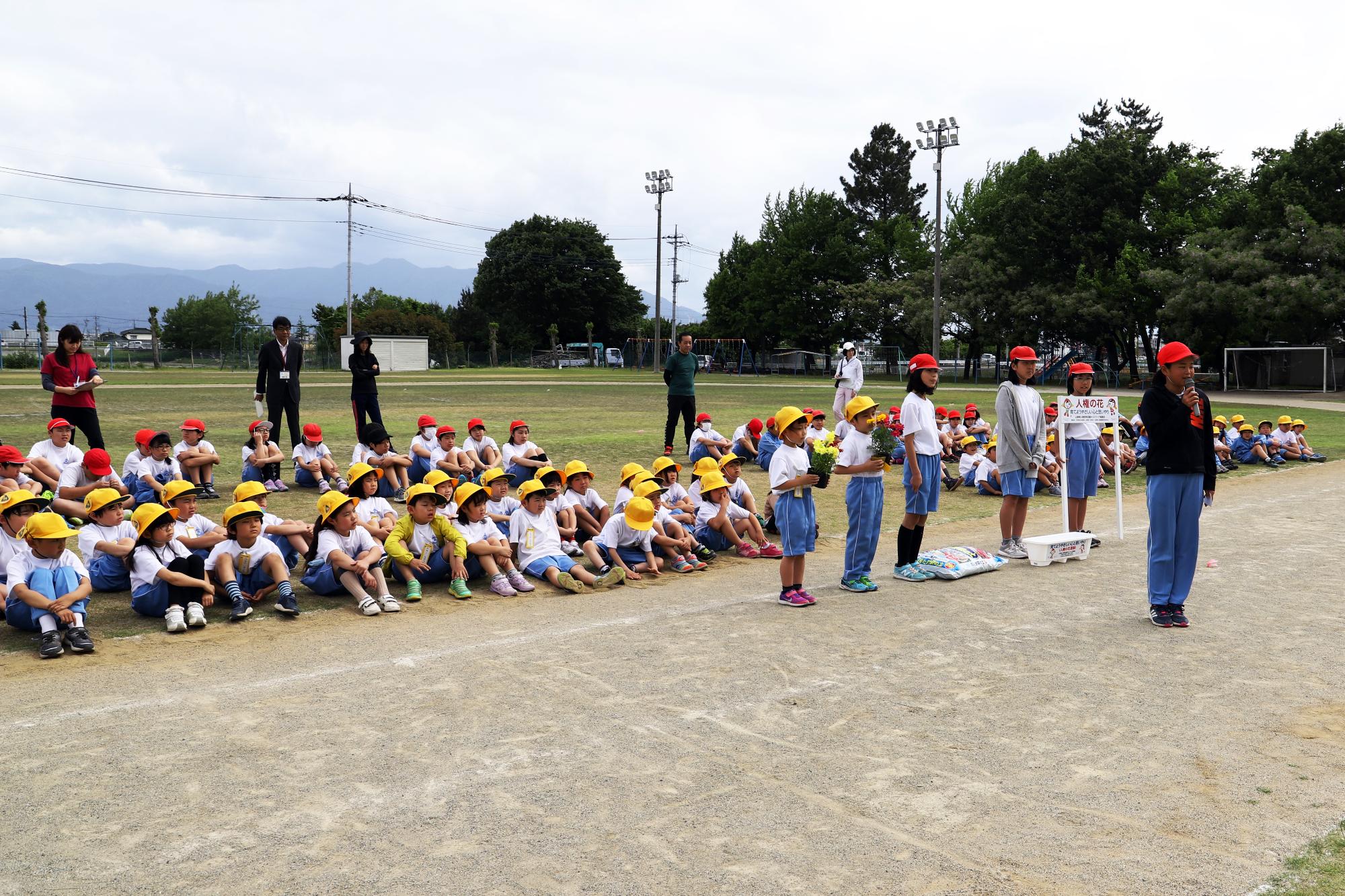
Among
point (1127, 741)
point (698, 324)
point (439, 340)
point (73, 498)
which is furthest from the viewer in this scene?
point (698, 324)

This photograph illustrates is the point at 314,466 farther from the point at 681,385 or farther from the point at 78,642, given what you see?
the point at 78,642

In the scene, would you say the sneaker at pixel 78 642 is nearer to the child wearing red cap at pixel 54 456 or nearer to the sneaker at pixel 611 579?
the sneaker at pixel 611 579

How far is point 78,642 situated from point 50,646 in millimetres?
158

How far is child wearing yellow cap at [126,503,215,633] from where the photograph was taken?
7.55 m

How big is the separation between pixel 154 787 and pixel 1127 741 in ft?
15.5

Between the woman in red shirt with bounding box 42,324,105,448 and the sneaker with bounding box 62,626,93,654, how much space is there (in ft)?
18.7

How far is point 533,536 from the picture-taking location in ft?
30.6

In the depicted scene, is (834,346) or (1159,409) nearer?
(1159,409)

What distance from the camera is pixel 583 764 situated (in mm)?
4879

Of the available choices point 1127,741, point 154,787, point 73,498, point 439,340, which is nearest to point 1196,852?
point 1127,741

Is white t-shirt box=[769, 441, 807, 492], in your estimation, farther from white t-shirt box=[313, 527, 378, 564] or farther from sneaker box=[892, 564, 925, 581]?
white t-shirt box=[313, 527, 378, 564]

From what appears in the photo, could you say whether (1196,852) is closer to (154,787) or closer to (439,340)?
(154,787)

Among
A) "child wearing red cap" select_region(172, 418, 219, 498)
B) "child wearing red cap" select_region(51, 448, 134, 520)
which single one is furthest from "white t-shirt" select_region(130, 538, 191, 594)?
"child wearing red cap" select_region(172, 418, 219, 498)

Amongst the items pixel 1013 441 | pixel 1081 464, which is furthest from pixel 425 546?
pixel 1081 464
